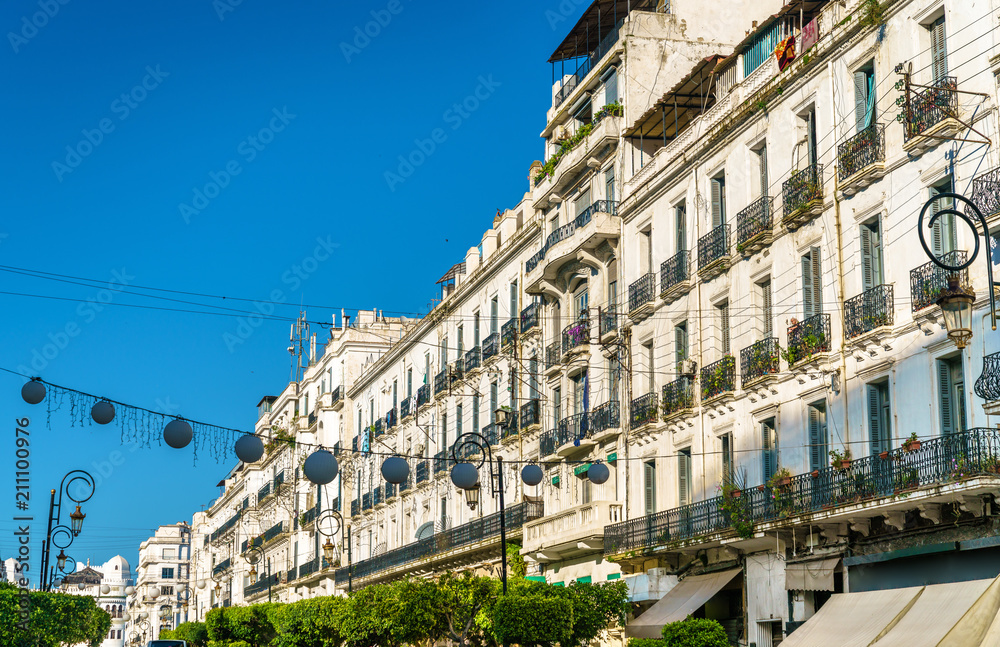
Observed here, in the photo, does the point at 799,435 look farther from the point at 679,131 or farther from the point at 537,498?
the point at 537,498

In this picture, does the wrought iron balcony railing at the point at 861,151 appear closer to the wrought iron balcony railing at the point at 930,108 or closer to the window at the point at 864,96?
the window at the point at 864,96

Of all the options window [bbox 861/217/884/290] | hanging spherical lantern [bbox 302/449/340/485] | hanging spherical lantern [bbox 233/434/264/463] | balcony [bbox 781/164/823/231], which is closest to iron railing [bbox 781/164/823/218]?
balcony [bbox 781/164/823/231]

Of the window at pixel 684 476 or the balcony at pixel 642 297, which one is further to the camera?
the balcony at pixel 642 297

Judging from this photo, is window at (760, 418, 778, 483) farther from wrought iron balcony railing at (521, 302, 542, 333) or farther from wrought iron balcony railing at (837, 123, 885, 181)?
wrought iron balcony railing at (521, 302, 542, 333)

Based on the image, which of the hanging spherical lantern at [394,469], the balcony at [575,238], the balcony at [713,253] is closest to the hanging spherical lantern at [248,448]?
the hanging spherical lantern at [394,469]

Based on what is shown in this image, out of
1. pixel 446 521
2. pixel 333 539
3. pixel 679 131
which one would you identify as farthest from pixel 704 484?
pixel 333 539

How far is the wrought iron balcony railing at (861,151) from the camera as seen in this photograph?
25.2 meters

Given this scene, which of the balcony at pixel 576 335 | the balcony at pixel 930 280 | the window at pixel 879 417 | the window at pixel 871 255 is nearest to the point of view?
the balcony at pixel 930 280

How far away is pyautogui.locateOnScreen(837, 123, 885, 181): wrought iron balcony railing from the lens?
2520 centimetres

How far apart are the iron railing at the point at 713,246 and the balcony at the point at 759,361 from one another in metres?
2.68

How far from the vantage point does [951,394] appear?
2284 cm

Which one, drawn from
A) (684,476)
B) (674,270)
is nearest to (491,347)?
(674,270)

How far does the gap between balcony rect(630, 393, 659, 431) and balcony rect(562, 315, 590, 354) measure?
3.50m

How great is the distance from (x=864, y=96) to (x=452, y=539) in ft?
87.1
